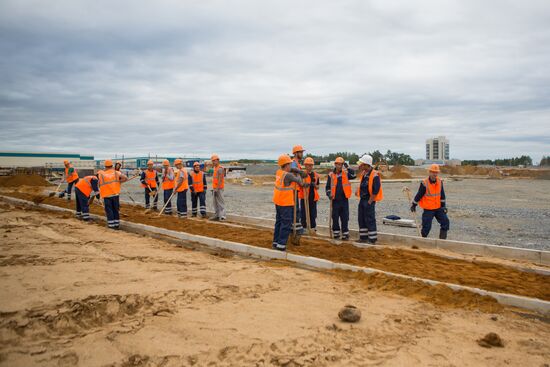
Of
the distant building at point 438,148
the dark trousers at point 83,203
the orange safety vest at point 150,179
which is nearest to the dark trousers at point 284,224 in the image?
the dark trousers at point 83,203

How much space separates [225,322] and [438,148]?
128762mm

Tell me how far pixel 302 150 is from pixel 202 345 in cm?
603

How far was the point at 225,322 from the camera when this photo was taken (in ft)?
13.9

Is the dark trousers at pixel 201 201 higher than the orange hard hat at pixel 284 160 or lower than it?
lower

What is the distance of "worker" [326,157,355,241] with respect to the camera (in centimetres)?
873

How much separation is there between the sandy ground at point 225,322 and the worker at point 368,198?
2.39 metres

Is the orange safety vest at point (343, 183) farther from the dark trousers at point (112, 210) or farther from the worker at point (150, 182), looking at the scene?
the worker at point (150, 182)

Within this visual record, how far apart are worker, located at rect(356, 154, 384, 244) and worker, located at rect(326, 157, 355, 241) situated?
0.36 meters

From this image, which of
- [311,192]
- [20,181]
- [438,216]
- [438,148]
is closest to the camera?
[438,216]

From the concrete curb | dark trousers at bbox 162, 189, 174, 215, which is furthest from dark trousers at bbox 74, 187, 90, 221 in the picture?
dark trousers at bbox 162, 189, 174, 215

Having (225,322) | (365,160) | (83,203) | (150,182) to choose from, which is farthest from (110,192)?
(225,322)

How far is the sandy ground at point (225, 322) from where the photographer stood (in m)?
3.55

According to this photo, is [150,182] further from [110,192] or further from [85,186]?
[110,192]

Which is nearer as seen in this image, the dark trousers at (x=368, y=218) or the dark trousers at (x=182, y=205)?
the dark trousers at (x=368, y=218)
